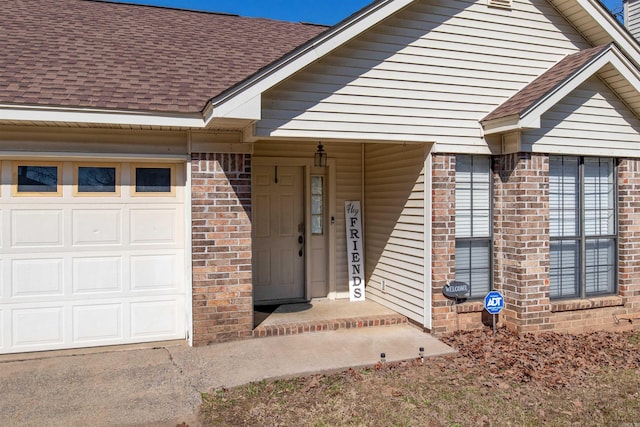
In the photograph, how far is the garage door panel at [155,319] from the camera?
6.13m

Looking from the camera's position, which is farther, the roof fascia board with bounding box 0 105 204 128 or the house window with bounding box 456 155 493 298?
the house window with bounding box 456 155 493 298

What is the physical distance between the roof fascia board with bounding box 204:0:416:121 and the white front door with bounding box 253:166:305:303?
8.52 ft

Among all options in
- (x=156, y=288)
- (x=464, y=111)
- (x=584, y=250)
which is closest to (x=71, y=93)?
(x=156, y=288)

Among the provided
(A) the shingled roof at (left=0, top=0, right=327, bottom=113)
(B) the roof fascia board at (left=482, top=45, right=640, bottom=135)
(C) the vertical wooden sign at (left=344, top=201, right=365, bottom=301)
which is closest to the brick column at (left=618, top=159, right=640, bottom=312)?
(B) the roof fascia board at (left=482, top=45, right=640, bottom=135)

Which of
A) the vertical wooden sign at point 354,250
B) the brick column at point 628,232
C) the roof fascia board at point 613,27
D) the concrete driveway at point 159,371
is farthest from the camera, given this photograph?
the vertical wooden sign at point 354,250

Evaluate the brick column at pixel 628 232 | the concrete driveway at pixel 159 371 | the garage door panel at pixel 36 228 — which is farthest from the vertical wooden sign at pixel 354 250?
the garage door panel at pixel 36 228

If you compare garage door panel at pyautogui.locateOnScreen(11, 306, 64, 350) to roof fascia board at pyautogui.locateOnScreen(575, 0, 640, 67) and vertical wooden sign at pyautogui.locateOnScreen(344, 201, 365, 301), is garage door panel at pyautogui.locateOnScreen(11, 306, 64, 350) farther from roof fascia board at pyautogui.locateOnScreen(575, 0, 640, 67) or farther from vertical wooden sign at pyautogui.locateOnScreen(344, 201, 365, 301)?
roof fascia board at pyautogui.locateOnScreen(575, 0, 640, 67)

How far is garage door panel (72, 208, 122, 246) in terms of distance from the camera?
590 centimetres

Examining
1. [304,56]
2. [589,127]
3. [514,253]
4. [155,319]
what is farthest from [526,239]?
[155,319]

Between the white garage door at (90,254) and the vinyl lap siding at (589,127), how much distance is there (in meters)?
4.88

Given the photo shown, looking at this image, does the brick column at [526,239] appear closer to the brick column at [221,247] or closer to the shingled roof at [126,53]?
the brick column at [221,247]

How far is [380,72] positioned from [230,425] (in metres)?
4.43

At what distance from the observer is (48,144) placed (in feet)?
18.5

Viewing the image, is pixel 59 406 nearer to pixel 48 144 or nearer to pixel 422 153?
pixel 48 144
